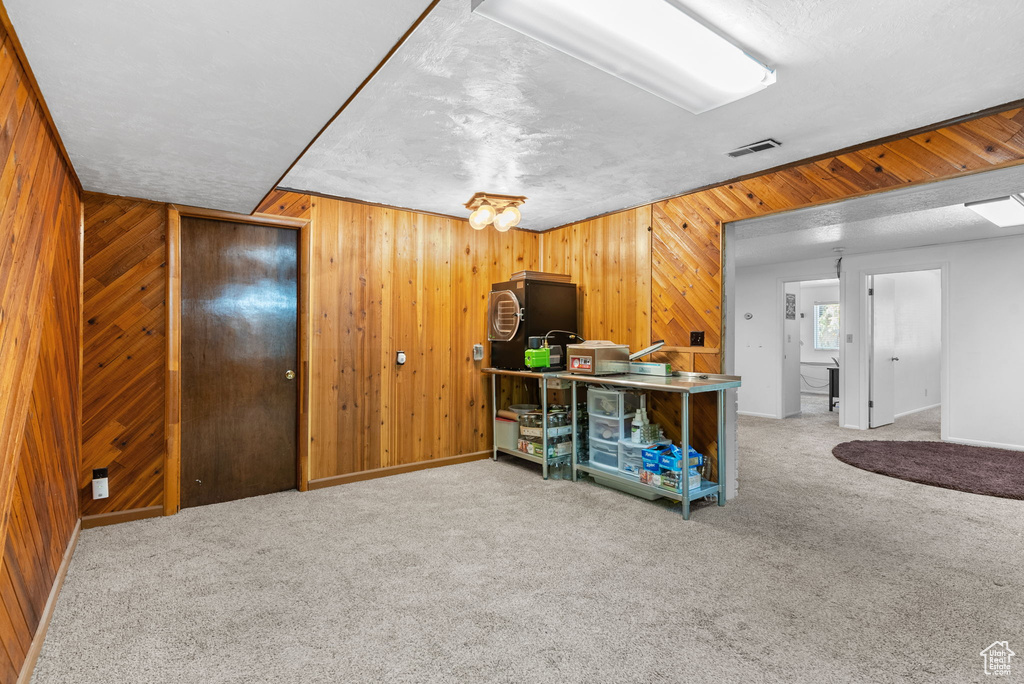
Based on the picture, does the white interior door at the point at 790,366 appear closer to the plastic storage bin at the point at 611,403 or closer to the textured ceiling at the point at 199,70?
the plastic storage bin at the point at 611,403

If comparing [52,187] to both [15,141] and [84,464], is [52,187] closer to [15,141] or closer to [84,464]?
[15,141]

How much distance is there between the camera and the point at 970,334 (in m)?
5.73

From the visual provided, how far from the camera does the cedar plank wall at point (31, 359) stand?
5.30ft

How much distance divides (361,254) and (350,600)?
2.74 meters

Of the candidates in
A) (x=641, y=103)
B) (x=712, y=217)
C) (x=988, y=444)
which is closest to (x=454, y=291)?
(x=712, y=217)

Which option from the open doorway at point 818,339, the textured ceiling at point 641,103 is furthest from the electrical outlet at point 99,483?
the open doorway at point 818,339

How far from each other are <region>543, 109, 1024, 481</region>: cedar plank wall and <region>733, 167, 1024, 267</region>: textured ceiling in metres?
0.15

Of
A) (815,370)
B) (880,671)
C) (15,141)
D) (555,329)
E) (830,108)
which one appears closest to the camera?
(15,141)

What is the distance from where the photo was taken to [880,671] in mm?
1795

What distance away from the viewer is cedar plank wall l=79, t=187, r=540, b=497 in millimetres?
3262

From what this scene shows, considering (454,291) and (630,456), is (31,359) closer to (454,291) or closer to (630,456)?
(454,291)

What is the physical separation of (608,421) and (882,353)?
16.1 feet

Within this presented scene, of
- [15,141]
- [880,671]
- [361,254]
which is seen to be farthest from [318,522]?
[880,671]

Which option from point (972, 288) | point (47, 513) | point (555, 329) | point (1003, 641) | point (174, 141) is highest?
point (174, 141)
